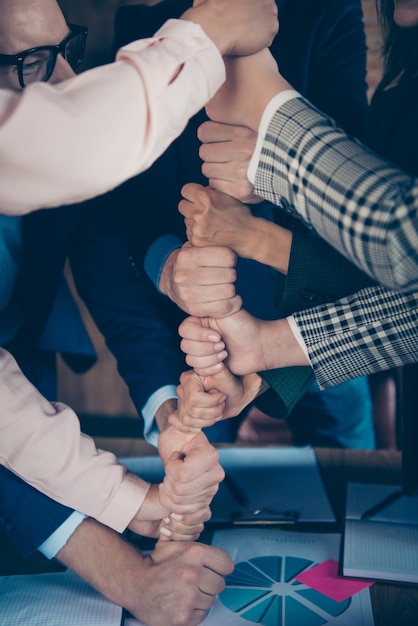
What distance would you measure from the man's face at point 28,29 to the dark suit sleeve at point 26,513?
0.51 metres

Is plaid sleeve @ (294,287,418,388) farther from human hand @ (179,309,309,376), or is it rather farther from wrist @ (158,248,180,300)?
wrist @ (158,248,180,300)

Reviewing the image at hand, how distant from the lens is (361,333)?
0.84m

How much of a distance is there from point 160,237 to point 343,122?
334 mm

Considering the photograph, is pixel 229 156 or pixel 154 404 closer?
pixel 229 156

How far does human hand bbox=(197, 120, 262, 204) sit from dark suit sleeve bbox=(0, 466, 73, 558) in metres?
0.46

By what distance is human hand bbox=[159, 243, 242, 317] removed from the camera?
2.81 ft

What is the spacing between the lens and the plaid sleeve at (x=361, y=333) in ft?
2.67

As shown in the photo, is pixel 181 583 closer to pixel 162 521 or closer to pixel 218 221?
pixel 162 521

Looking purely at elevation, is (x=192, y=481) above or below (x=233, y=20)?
below

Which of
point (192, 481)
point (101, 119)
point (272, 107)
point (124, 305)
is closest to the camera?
point (101, 119)

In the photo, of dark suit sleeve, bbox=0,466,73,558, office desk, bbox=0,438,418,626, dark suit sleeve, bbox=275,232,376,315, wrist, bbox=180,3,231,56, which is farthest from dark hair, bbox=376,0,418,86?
dark suit sleeve, bbox=0,466,73,558

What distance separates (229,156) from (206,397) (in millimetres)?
307

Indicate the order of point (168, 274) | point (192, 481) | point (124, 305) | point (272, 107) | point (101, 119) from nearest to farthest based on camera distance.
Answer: point (101, 119)
point (272, 107)
point (192, 481)
point (168, 274)
point (124, 305)

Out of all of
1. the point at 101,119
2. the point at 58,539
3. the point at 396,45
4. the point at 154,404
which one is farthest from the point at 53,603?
the point at 396,45
